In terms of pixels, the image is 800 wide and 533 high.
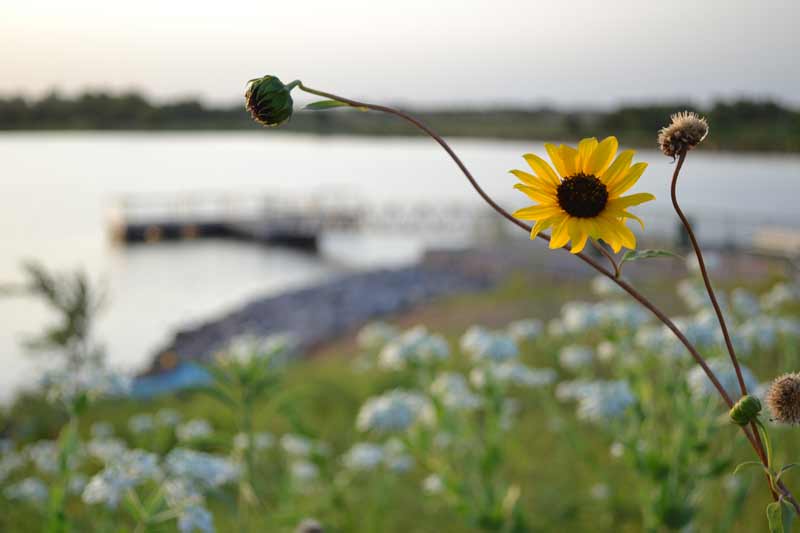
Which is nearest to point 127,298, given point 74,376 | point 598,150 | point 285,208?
point 285,208

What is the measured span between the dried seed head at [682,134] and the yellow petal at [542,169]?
13 cm

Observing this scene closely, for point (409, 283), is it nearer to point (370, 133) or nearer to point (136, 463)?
point (136, 463)

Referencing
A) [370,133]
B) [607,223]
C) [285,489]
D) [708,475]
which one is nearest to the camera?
[607,223]

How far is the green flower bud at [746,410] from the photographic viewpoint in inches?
26.7

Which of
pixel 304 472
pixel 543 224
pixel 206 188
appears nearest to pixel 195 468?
pixel 543 224

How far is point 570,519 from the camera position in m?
4.03

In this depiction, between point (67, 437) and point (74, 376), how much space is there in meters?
0.39

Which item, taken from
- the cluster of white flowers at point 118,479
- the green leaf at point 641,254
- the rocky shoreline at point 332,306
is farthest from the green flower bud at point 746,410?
the rocky shoreline at point 332,306

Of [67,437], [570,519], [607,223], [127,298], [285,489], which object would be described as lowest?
[127,298]

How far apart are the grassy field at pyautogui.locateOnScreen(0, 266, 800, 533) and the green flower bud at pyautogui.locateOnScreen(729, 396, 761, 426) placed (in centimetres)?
158

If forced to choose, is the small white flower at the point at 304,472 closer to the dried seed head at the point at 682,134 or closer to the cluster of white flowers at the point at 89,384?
Result: the cluster of white flowers at the point at 89,384

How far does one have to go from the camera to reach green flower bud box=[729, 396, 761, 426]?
68 cm

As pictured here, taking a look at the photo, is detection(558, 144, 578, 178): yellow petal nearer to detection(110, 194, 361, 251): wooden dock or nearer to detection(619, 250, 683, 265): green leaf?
detection(619, 250, 683, 265): green leaf

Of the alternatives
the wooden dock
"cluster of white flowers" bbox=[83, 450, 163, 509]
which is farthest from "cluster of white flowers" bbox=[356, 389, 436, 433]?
the wooden dock
